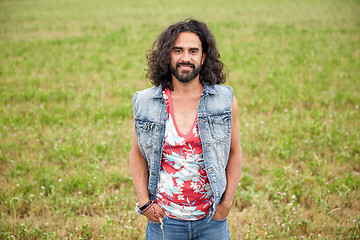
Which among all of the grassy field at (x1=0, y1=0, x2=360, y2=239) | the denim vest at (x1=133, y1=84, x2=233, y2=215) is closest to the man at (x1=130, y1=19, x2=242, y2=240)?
the denim vest at (x1=133, y1=84, x2=233, y2=215)

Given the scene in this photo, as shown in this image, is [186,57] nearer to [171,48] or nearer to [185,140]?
[171,48]

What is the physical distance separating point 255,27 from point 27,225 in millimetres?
15414

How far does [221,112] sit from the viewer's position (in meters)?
2.42

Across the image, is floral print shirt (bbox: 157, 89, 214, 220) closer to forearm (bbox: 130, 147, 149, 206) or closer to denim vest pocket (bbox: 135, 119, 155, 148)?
denim vest pocket (bbox: 135, 119, 155, 148)

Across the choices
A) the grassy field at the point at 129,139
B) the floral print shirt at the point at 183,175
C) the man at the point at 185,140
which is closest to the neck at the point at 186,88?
the man at the point at 185,140

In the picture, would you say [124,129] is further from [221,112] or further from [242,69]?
[242,69]

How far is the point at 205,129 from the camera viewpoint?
7.75 feet

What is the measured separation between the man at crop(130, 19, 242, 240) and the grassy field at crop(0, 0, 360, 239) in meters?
1.08

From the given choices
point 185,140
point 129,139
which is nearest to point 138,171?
point 185,140

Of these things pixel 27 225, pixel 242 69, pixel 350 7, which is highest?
pixel 350 7

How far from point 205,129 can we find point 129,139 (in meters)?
3.64

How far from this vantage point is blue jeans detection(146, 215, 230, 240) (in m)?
2.37

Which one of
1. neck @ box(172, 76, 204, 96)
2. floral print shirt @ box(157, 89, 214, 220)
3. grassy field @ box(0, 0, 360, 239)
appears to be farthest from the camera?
grassy field @ box(0, 0, 360, 239)

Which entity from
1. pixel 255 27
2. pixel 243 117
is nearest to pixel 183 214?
pixel 243 117
